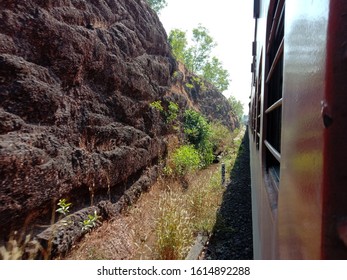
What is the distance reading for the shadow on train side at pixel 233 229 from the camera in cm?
351

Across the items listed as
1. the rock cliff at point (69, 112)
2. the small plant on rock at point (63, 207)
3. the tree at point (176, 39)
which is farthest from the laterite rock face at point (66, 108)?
the tree at point (176, 39)

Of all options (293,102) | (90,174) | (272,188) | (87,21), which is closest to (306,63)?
(293,102)

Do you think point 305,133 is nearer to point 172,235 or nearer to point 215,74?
point 172,235

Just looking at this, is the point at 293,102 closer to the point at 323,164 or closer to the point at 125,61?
the point at 323,164

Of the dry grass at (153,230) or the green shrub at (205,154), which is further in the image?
the green shrub at (205,154)

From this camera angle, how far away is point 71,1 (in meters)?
5.40

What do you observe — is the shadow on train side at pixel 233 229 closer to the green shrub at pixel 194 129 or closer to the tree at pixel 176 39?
the green shrub at pixel 194 129

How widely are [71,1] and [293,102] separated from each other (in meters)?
6.28

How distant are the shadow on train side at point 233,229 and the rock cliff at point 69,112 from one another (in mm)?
2226

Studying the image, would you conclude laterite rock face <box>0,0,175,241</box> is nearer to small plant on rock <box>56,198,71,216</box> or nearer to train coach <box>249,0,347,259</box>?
small plant on rock <box>56,198,71,216</box>

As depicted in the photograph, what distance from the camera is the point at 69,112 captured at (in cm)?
452

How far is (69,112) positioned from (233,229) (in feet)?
12.8

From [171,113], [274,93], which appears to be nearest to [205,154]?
[171,113]

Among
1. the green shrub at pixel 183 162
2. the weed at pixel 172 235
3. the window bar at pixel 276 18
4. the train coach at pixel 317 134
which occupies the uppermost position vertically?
the window bar at pixel 276 18
